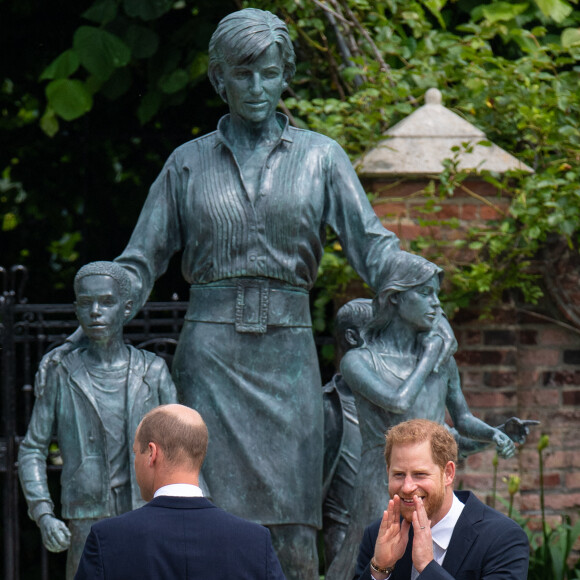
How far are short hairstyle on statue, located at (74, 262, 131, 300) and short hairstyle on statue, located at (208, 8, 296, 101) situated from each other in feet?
2.44

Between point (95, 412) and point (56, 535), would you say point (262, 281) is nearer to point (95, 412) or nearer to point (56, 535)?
point (95, 412)

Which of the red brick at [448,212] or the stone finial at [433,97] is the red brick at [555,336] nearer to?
the red brick at [448,212]

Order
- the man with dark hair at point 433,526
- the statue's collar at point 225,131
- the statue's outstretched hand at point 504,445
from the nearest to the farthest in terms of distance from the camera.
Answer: the man with dark hair at point 433,526, the statue's outstretched hand at point 504,445, the statue's collar at point 225,131

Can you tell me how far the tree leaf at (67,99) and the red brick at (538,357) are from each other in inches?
99.8

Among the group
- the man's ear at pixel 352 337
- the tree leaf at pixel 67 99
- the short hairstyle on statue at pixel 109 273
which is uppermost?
the tree leaf at pixel 67 99

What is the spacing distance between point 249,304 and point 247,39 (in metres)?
0.86

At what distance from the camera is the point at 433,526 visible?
3307 mm

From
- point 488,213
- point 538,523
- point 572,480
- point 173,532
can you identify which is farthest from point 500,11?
point 173,532

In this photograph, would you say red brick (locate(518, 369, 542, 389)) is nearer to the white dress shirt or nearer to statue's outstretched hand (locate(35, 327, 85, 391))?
statue's outstretched hand (locate(35, 327, 85, 391))

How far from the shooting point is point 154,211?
455 centimetres

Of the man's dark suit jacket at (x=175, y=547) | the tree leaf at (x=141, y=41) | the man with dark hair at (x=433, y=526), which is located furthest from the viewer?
the tree leaf at (x=141, y=41)

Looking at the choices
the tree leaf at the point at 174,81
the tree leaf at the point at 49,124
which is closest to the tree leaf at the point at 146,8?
the tree leaf at the point at 174,81

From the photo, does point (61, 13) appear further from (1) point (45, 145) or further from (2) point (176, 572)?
(2) point (176, 572)

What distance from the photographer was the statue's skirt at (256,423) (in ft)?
14.5
